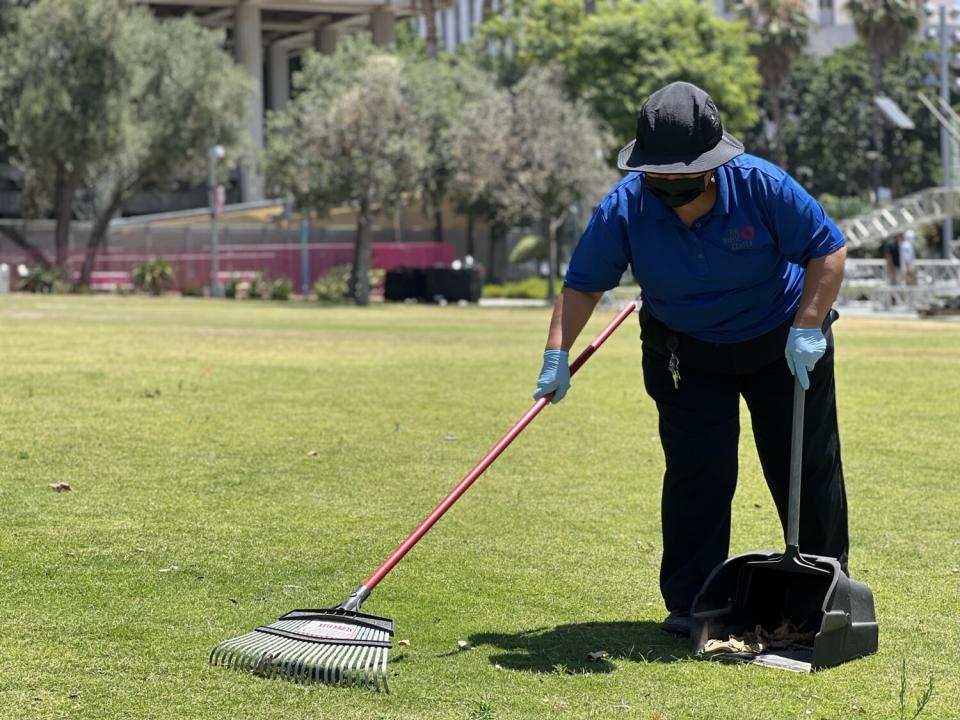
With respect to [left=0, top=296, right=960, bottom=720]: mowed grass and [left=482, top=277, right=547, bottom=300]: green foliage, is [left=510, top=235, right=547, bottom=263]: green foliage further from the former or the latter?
[left=0, top=296, right=960, bottom=720]: mowed grass

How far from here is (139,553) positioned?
6.41 meters

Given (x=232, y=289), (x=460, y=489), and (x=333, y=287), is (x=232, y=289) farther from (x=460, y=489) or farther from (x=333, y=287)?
(x=460, y=489)

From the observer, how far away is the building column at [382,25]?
231ft

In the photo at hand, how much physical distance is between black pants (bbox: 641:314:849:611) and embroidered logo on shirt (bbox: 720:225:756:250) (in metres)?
0.42

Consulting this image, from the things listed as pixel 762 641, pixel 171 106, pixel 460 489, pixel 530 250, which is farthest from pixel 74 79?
pixel 762 641

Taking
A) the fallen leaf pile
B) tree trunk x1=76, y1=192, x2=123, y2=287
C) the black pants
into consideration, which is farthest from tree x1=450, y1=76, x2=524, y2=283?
the fallen leaf pile

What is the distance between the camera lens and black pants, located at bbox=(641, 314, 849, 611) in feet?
17.5

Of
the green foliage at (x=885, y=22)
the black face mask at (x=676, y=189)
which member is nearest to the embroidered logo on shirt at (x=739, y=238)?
the black face mask at (x=676, y=189)

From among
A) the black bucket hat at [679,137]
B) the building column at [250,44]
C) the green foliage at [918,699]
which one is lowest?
the green foliage at [918,699]

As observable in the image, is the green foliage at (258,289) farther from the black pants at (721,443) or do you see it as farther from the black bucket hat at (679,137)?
the black bucket hat at (679,137)

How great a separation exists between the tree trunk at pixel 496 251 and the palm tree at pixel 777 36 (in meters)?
14.5

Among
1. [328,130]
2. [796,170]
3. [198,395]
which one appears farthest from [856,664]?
[796,170]

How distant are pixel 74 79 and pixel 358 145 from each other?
373 inches

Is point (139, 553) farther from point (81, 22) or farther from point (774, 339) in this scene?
point (81, 22)
